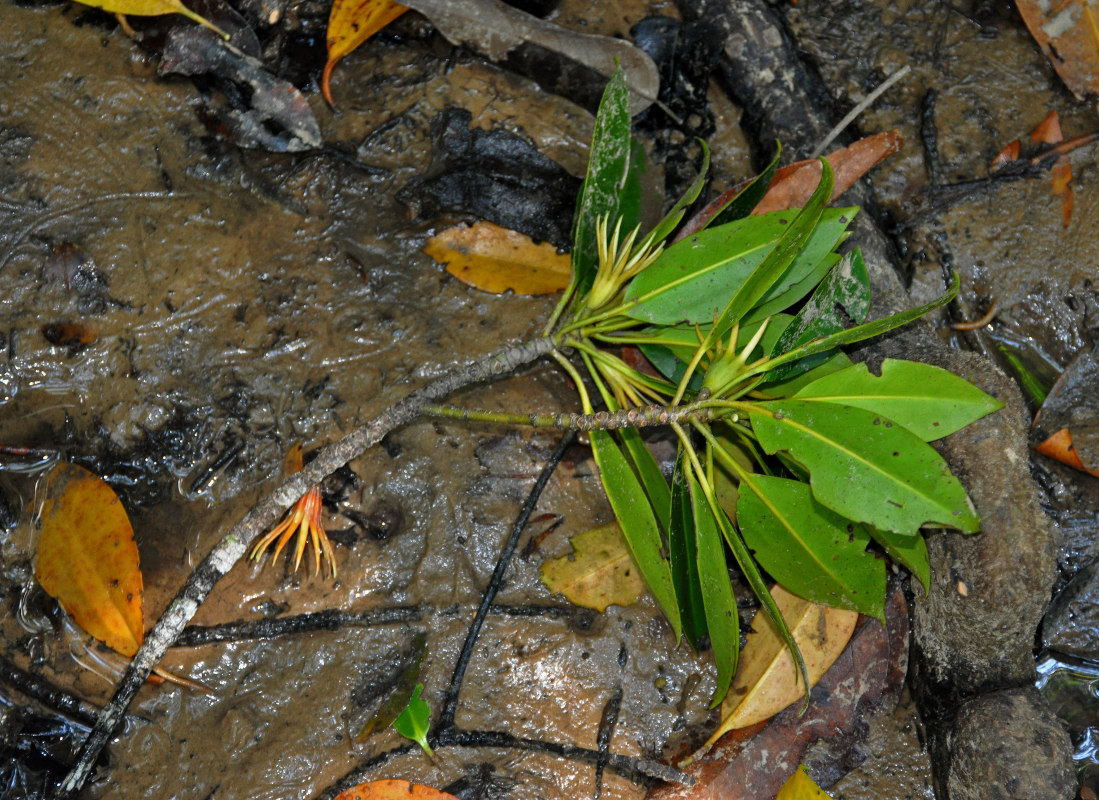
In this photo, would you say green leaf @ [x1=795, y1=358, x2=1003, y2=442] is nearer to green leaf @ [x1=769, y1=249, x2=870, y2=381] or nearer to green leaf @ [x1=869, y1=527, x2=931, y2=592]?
green leaf @ [x1=769, y1=249, x2=870, y2=381]

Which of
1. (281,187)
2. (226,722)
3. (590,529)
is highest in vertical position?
(281,187)

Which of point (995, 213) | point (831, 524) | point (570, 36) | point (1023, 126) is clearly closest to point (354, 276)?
point (570, 36)

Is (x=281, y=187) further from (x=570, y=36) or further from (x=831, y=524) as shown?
(x=831, y=524)

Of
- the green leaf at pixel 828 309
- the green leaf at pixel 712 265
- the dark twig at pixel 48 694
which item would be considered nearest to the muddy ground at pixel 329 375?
the dark twig at pixel 48 694

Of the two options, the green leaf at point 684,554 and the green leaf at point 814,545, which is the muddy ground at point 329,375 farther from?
the green leaf at point 814,545

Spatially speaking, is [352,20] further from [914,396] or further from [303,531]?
[914,396]

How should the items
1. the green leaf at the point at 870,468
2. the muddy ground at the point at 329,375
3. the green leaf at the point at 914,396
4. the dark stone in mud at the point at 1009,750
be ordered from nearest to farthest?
the green leaf at the point at 870,468
the green leaf at the point at 914,396
the dark stone in mud at the point at 1009,750
the muddy ground at the point at 329,375

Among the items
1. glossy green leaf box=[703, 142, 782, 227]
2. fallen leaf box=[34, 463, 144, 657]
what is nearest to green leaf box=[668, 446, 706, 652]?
glossy green leaf box=[703, 142, 782, 227]
